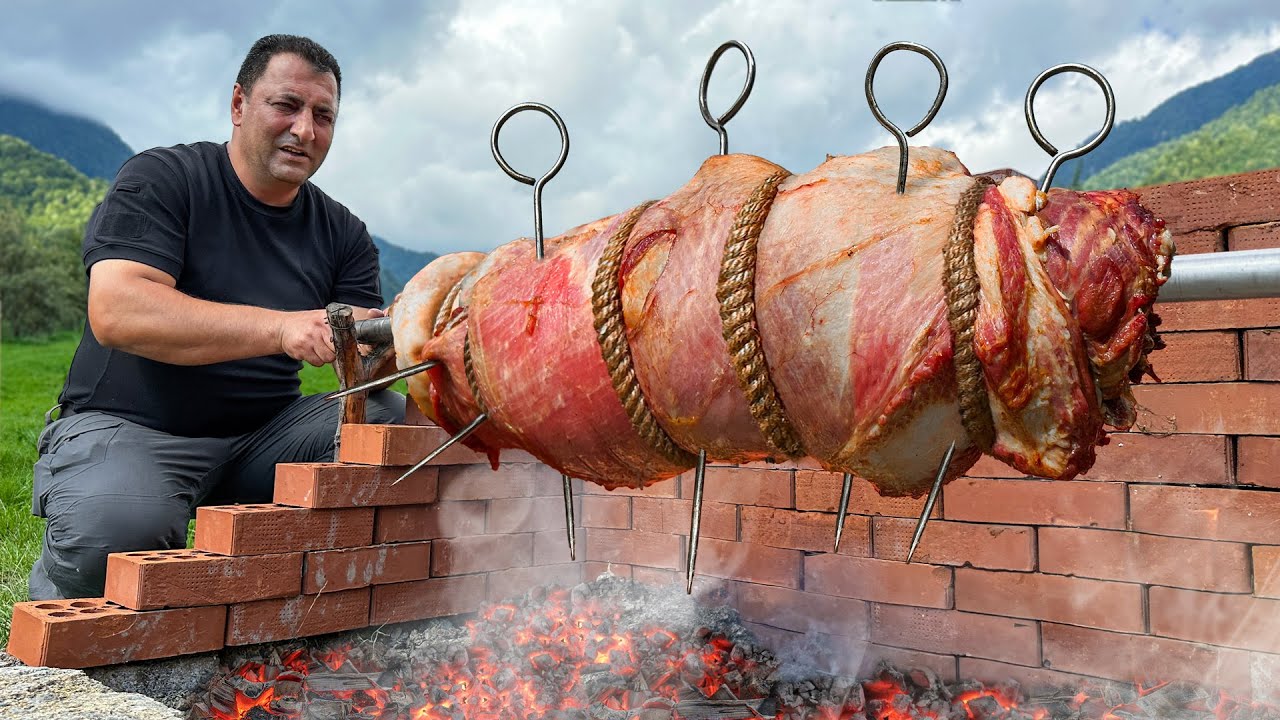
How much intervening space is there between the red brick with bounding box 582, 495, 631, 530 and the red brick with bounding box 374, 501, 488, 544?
536 mm

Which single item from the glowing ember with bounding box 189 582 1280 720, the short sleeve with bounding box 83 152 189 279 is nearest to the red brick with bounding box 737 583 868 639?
the glowing ember with bounding box 189 582 1280 720

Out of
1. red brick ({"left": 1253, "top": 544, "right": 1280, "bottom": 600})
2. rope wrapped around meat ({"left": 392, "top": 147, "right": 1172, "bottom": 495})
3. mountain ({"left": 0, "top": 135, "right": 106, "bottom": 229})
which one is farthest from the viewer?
mountain ({"left": 0, "top": 135, "right": 106, "bottom": 229})

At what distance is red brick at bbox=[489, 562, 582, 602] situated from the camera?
11.2ft

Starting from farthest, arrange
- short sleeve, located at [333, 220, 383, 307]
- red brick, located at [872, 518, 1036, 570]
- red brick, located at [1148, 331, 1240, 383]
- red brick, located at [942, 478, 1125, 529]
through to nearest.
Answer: short sleeve, located at [333, 220, 383, 307] < red brick, located at [872, 518, 1036, 570] < red brick, located at [942, 478, 1125, 529] < red brick, located at [1148, 331, 1240, 383]

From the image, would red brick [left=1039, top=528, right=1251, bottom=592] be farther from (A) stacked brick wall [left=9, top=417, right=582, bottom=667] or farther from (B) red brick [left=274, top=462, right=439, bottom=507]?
(B) red brick [left=274, top=462, right=439, bottom=507]

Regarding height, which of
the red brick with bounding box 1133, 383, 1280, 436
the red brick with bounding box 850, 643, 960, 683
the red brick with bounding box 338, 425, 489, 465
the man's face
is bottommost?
the red brick with bounding box 850, 643, 960, 683

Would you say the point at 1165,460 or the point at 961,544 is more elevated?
the point at 1165,460

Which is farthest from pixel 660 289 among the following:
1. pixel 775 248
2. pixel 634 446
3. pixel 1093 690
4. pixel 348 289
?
pixel 348 289

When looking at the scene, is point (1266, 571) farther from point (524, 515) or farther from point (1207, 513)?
point (524, 515)

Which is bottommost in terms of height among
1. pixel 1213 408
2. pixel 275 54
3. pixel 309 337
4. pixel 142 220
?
pixel 1213 408

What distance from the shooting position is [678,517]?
3432mm

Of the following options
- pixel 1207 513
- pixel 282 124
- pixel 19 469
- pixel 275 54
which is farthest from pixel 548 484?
pixel 19 469

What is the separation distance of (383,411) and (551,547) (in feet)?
3.08

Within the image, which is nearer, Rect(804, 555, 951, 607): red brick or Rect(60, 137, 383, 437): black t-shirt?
Rect(804, 555, 951, 607): red brick
